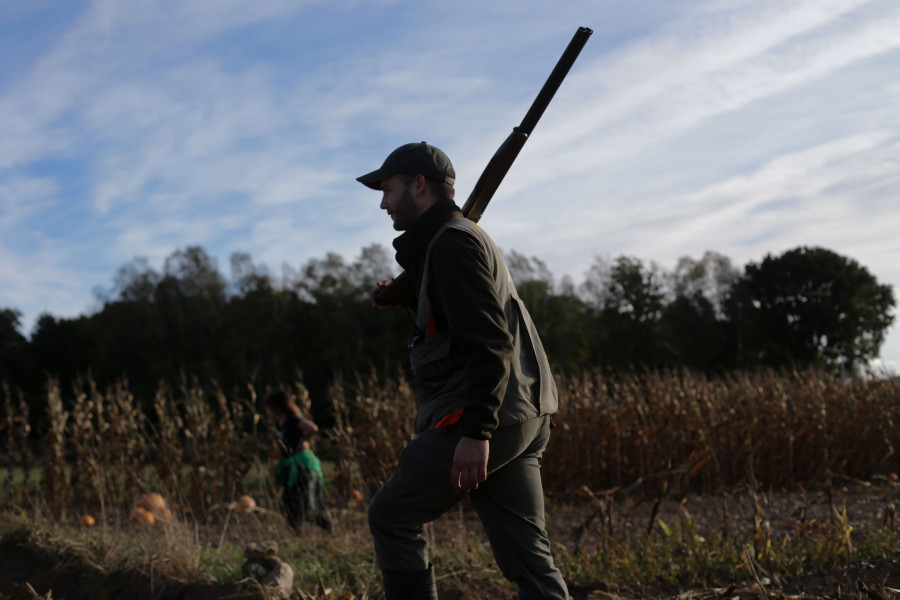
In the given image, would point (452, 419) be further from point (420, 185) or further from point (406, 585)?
point (420, 185)

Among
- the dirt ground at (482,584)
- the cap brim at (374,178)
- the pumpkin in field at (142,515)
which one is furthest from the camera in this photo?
the pumpkin in field at (142,515)

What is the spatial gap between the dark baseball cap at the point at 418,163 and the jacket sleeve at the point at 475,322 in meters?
0.33

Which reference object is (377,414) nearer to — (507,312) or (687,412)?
(687,412)

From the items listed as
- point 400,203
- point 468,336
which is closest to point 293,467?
point 400,203

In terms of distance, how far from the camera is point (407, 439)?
25.0ft

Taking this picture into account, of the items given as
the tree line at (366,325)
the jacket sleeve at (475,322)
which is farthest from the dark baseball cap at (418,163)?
the tree line at (366,325)

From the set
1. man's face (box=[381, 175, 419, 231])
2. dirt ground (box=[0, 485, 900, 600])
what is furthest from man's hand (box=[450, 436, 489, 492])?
dirt ground (box=[0, 485, 900, 600])

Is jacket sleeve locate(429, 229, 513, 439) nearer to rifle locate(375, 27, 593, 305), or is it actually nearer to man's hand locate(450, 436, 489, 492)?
man's hand locate(450, 436, 489, 492)

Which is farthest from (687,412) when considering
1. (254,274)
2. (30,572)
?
(254,274)

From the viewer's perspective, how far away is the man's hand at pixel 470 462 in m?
Answer: 2.43

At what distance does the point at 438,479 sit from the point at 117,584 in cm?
312

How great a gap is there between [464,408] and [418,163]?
3.02ft

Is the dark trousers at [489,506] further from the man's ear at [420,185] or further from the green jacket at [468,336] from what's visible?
the man's ear at [420,185]

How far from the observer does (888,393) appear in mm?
10898
